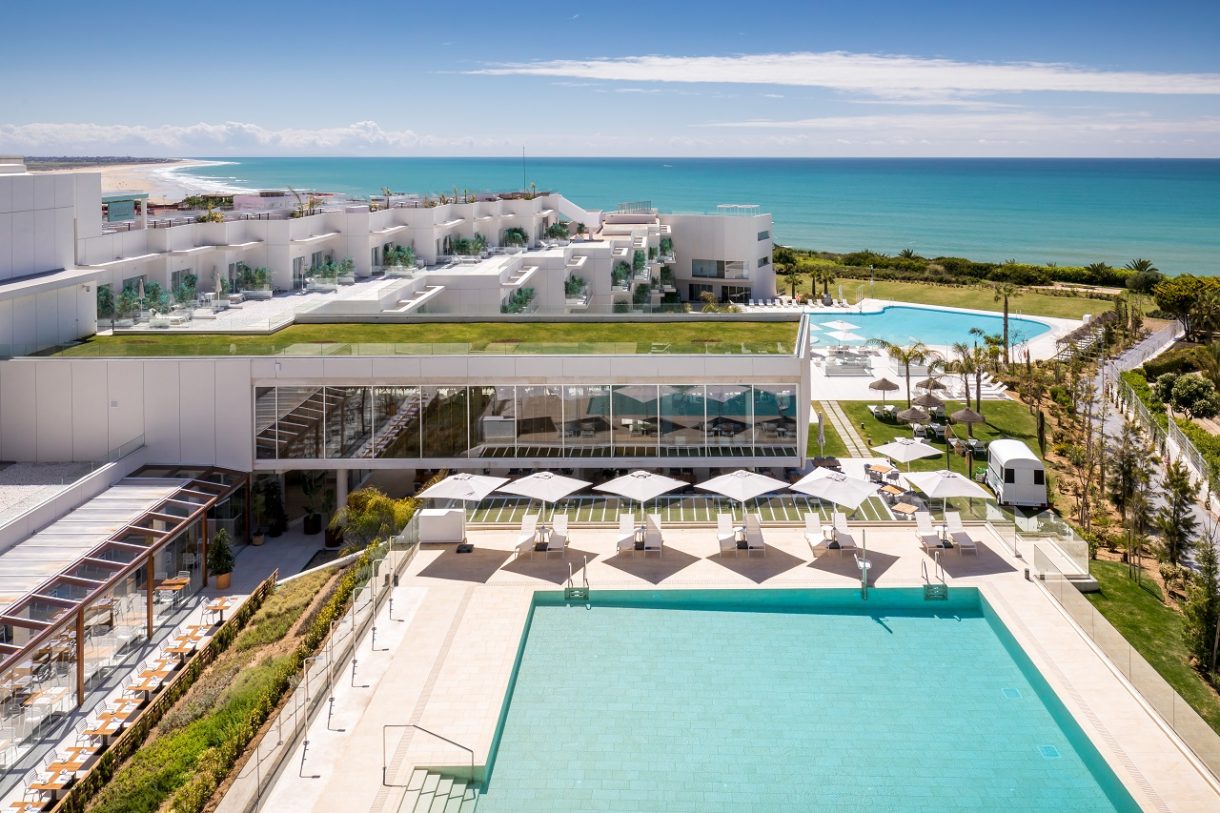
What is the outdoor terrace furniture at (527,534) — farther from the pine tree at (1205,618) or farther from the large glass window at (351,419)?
the pine tree at (1205,618)

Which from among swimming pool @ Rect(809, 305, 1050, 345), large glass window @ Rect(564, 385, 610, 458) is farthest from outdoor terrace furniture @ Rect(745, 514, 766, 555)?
swimming pool @ Rect(809, 305, 1050, 345)

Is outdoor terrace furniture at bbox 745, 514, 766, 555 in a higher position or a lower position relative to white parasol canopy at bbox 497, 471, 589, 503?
lower

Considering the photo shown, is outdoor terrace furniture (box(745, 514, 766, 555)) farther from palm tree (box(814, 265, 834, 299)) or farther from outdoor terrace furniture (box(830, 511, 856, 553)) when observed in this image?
palm tree (box(814, 265, 834, 299))

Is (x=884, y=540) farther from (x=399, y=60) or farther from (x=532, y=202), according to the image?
(x=399, y=60)

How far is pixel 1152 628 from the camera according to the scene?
1709 cm

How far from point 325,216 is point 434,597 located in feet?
82.6

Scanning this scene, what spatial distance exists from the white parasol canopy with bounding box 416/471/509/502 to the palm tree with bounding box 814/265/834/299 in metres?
44.3

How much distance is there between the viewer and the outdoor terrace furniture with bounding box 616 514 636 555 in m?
19.1

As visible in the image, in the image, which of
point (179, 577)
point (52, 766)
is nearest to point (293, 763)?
point (52, 766)

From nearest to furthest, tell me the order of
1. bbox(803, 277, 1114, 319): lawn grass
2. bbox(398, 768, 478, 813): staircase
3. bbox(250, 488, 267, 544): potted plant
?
bbox(398, 768, 478, 813): staircase, bbox(250, 488, 267, 544): potted plant, bbox(803, 277, 1114, 319): lawn grass

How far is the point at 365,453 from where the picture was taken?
76.9ft

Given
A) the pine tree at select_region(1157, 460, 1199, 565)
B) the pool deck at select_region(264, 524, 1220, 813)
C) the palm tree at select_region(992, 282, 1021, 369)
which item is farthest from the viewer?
the palm tree at select_region(992, 282, 1021, 369)

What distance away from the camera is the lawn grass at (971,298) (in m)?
57.3

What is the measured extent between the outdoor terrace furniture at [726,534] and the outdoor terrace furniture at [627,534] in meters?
1.75
